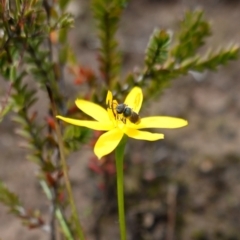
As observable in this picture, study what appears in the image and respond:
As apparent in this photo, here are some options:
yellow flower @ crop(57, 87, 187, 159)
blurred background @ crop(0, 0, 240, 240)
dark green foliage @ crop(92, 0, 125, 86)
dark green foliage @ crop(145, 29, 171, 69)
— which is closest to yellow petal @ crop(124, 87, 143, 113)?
yellow flower @ crop(57, 87, 187, 159)

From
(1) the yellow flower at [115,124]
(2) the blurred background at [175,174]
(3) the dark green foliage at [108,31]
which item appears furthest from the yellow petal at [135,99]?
(2) the blurred background at [175,174]

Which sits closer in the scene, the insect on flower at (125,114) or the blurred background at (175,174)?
the insect on flower at (125,114)

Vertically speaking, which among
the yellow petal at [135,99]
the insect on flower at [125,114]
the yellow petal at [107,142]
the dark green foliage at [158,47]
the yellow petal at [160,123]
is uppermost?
the dark green foliage at [158,47]

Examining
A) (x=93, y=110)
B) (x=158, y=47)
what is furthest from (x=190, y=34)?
(x=93, y=110)

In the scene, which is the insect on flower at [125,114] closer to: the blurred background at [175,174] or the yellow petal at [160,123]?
the yellow petal at [160,123]

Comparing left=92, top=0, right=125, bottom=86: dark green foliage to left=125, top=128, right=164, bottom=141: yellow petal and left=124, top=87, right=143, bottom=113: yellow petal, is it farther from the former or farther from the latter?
left=125, top=128, right=164, bottom=141: yellow petal

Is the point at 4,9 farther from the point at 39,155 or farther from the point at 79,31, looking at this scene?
the point at 79,31

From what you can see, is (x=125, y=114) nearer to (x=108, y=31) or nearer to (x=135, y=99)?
(x=135, y=99)
